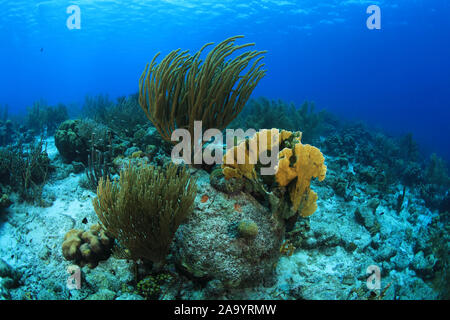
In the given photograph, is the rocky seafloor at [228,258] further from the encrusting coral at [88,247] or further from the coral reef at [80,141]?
the coral reef at [80,141]

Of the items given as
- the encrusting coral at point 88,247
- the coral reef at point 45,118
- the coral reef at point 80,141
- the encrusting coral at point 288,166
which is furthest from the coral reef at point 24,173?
the coral reef at point 45,118

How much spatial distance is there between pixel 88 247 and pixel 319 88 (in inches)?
4448

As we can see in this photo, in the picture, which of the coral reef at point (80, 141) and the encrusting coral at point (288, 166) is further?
the coral reef at point (80, 141)

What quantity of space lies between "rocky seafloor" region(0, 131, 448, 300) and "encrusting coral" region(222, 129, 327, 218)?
0.40 metres

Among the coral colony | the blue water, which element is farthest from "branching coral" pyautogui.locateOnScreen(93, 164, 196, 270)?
the blue water

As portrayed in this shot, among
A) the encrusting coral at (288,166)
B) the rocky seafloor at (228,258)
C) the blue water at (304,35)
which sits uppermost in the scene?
the blue water at (304,35)

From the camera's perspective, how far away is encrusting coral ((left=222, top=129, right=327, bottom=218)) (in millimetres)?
3137

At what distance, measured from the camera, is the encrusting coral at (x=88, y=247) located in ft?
10.2

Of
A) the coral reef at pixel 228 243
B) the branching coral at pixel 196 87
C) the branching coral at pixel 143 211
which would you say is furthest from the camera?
the branching coral at pixel 196 87

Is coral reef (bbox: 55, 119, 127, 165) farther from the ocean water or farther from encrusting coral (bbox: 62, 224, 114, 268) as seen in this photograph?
encrusting coral (bbox: 62, 224, 114, 268)

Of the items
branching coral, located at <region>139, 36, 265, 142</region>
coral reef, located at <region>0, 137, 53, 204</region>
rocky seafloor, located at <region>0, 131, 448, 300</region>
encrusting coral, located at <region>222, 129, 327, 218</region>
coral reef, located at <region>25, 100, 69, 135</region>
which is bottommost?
rocky seafloor, located at <region>0, 131, 448, 300</region>

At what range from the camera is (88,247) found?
314cm

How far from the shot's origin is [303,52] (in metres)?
79.0

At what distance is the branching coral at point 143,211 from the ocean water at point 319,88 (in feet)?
1.16
